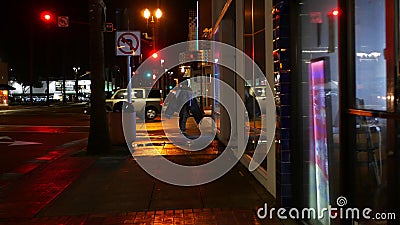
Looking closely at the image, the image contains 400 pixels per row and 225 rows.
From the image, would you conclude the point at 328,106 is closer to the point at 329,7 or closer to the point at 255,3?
the point at 329,7

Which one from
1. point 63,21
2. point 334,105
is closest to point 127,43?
point 63,21

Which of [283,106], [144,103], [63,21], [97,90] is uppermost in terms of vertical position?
[63,21]

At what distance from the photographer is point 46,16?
1938 centimetres

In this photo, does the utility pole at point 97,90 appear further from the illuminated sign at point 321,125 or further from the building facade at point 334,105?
the illuminated sign at point 321,125

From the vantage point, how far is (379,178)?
427 centimetres

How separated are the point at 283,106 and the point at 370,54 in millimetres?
2235

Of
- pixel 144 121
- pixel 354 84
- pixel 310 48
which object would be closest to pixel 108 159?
pixel 310 48

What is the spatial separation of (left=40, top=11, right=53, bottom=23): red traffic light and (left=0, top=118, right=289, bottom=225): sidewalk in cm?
1022

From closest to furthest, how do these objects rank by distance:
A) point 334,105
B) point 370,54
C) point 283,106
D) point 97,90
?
point 370,54, point 334,105, point 283,106, point 97,90

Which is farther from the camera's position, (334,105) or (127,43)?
(127,43)

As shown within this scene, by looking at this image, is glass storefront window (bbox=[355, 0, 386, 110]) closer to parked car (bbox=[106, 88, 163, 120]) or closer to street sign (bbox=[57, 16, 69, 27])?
street sign (bbox=[57, 16, 69, 27])

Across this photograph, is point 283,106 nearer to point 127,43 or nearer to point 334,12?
point 334,12

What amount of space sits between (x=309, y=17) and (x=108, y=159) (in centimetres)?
713

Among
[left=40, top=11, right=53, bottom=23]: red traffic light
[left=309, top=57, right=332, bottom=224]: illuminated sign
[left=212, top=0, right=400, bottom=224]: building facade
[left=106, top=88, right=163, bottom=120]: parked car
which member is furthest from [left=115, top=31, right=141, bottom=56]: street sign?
[left=106, top=88, right=163, bottom=120]: parked car
